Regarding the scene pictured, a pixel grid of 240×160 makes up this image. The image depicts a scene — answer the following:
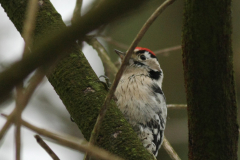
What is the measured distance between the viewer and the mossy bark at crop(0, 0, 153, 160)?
2531 millimetres

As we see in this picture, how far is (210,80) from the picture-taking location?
7.26 ft

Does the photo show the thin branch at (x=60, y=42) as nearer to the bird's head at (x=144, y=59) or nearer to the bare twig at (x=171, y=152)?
the bare twig at (x=171, y=152)

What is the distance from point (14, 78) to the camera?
1058 millimetres

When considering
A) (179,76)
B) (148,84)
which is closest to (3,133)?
(148,84)

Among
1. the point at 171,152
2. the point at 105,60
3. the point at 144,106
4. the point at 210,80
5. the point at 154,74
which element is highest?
the point at 105,60

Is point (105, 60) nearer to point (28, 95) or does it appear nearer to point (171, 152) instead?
point (171, 152)

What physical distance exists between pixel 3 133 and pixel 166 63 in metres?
5.85

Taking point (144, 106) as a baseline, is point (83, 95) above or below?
above

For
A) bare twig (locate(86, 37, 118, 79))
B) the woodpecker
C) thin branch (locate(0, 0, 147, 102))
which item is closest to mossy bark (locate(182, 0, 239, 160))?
thin branch (locate(0, 0, 147, 102))

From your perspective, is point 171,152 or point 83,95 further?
point 171,152

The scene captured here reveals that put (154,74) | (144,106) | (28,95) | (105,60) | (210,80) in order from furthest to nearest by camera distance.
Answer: (154,74), (105,60), (144,106), (210,80), (28,95)

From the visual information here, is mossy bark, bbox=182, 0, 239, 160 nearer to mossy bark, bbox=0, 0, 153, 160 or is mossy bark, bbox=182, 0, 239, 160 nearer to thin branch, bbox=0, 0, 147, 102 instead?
mossy bark, bbox=0, 0, 153, 160

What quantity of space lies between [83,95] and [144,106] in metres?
1.39

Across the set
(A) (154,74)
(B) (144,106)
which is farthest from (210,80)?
(A) (154,74)
